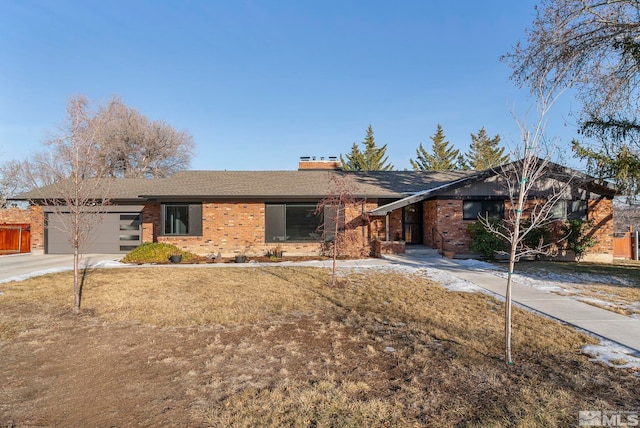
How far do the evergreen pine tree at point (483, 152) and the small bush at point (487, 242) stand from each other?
106 ft

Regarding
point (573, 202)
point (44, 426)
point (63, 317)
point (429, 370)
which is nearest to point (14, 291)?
point (63, 317)

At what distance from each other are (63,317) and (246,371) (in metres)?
4.63

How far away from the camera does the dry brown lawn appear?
2.99 m

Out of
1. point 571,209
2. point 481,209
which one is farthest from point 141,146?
point 571,209

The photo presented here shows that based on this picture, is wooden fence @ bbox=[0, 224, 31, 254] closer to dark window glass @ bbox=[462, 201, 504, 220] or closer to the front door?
the front door

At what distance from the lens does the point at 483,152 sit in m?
42.8

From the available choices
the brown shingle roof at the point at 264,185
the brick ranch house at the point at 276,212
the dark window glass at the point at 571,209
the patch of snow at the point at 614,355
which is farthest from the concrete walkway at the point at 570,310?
the dark window glass at the point at 571,209

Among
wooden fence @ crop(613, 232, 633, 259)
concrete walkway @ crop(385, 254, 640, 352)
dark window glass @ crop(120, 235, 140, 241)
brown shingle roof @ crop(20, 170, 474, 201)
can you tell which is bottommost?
concrete walkway @ crop(385, 254, 640, 352)

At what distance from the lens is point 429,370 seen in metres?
3.83

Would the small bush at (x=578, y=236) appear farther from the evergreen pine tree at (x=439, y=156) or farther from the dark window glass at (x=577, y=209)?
the evergreen pine tree at (x=439, y=156)

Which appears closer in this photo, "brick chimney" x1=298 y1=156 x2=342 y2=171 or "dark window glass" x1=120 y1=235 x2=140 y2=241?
"dark window glass" x1=120 y1=235 x2=140 y2=241

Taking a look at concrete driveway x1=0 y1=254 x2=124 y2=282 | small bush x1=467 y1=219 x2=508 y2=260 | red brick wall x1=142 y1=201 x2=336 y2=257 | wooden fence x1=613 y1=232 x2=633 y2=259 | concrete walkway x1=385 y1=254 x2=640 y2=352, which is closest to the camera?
concrete walkway x1=385 y1=254 x2=640 y2=352

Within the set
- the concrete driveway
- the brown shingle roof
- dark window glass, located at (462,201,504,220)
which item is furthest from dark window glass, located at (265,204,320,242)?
the concrete driveway

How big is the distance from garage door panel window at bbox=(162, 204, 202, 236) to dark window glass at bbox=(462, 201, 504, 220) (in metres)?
11.8
